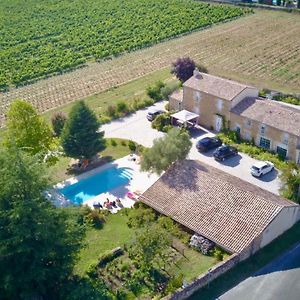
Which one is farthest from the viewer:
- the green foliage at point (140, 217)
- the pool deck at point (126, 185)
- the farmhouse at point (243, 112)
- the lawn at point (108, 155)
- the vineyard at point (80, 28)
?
the vineyard at point (80, 28)

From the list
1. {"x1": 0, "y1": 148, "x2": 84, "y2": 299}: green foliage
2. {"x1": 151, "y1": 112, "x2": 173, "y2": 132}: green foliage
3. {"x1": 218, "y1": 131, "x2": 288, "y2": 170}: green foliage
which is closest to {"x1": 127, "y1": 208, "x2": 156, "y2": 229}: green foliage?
{"x1": 0, "y1": 148, "x2": 84, "y2": 299}: green foliage

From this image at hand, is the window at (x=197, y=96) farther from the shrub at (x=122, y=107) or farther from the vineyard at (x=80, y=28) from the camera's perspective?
the vineyard at (x=80, y=28)

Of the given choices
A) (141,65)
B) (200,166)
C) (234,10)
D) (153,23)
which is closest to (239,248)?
(200,166)

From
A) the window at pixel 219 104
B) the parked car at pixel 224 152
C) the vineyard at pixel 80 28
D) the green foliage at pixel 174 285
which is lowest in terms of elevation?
the vineyard at pixel 80 28

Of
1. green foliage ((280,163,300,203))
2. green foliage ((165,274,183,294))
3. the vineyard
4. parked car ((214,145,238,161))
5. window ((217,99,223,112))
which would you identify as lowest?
the vineyard

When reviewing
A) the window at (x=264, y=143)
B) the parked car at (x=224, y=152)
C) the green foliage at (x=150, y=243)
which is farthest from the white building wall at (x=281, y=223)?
the window at (x=264, y=143)

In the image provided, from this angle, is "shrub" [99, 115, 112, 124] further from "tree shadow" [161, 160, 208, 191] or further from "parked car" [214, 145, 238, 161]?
"tree shadow" [161, 160, 208, 191]
